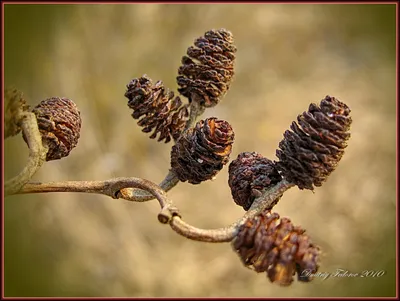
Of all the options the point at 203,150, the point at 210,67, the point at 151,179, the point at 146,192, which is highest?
the point at 210,67

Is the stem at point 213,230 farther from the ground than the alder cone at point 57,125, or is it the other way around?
the alder cone at point 57,125

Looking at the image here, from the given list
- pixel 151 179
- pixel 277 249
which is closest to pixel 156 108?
pixel 277 249

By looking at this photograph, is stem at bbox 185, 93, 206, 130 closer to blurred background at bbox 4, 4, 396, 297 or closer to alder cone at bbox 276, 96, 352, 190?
alder cone at bbox 276, 96, 352, 190

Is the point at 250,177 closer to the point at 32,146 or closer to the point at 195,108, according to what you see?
the point at 195,108

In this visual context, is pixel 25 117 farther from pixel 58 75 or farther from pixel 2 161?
pixel 58 75

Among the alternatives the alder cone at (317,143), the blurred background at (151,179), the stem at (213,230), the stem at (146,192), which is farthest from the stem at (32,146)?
the blurred background at (151,179)

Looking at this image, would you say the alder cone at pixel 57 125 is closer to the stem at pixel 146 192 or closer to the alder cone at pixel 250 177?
the stem at pixel 146 192

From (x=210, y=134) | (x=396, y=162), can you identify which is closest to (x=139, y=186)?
(x=210, y=134)
